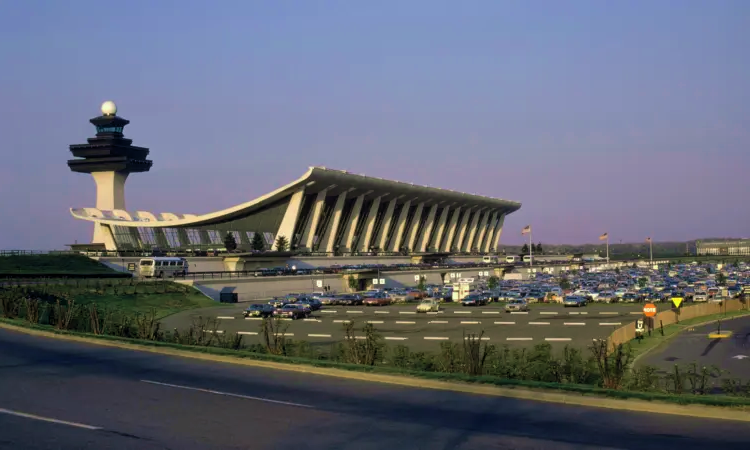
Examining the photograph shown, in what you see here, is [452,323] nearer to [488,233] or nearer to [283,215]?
[283,215]

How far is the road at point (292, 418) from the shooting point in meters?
10.2

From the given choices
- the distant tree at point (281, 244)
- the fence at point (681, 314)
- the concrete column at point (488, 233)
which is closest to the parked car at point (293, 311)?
the fence at point (681, 314)

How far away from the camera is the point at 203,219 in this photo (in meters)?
95.6

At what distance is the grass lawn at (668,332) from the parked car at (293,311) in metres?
21.5

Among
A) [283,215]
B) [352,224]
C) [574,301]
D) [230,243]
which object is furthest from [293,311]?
[352,224]

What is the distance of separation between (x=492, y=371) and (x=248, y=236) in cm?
8887

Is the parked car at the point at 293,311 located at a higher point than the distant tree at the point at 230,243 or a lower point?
lower

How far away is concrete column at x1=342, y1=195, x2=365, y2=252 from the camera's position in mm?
111731

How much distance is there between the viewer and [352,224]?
113 metres

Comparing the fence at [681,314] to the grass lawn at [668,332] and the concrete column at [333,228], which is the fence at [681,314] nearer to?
the grass lawn at [668,332]

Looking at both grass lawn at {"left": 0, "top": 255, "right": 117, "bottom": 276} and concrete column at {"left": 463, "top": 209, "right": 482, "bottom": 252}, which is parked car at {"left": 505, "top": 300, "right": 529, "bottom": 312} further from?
concrete column at {"left": 463, "top": 209, "right": 482, "bottom": 252}

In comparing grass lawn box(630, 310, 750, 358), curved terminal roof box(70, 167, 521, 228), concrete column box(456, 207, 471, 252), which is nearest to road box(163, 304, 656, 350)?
grass lawn box(630, 310, 750, 358)

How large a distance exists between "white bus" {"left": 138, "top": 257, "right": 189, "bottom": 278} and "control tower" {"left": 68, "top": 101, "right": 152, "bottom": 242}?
48561 mm

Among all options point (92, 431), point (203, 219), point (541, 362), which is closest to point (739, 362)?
point (541, 362)
